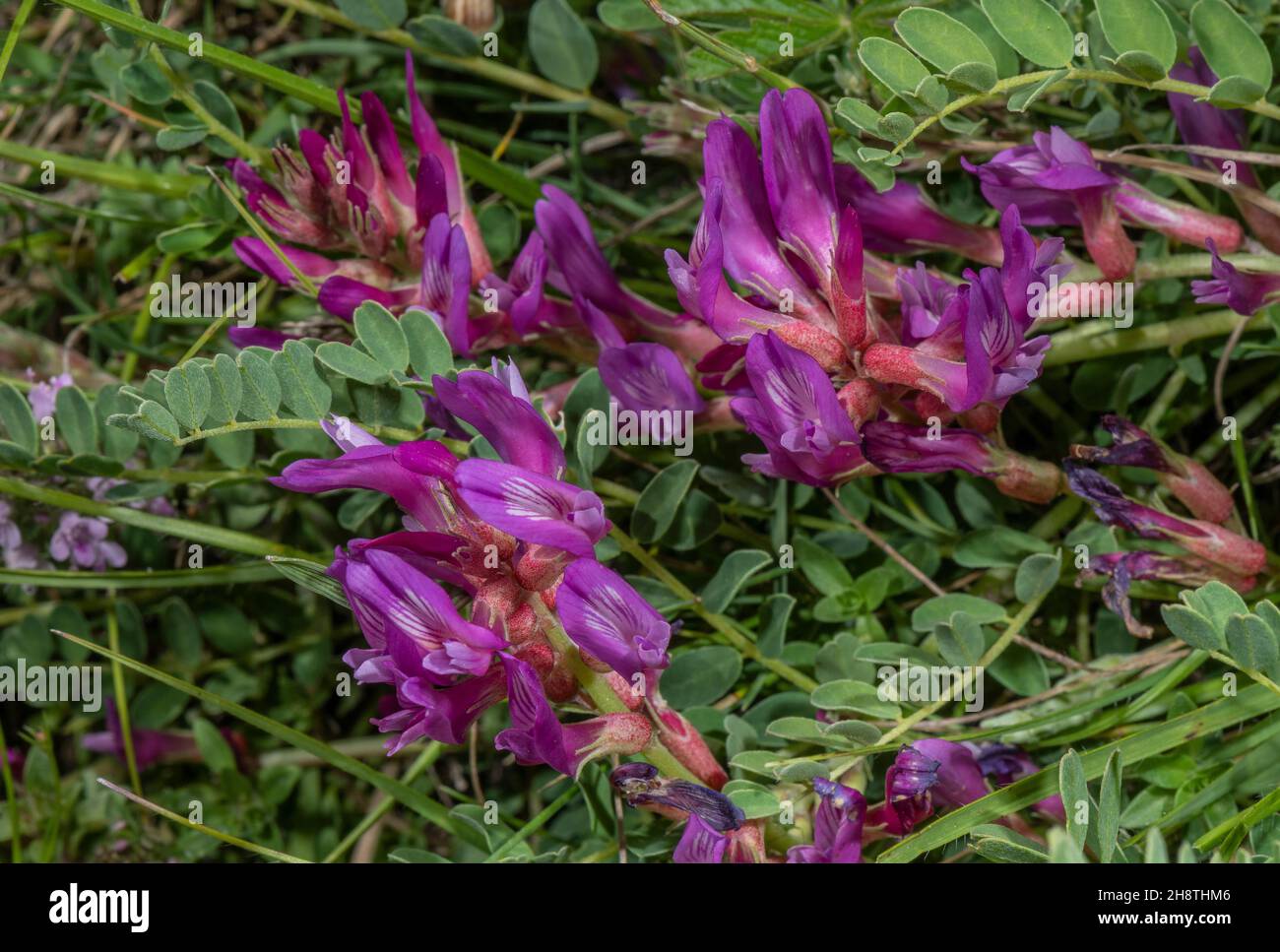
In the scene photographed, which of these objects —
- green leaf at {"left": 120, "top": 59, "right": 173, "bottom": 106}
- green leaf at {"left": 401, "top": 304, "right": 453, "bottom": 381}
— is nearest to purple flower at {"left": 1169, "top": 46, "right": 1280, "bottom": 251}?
green leaf at {"left": 401, "top": 304, "right": 453, "bottom": 381}

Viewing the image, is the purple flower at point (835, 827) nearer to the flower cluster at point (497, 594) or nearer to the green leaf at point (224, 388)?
the flower cluster at point (497, 594)

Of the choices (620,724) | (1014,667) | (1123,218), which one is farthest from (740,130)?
(1014,667)

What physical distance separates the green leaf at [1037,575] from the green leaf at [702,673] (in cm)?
31

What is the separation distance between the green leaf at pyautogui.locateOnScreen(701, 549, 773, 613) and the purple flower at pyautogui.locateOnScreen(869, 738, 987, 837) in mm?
236

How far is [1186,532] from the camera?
130 centimetres

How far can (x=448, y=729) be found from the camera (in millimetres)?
1075

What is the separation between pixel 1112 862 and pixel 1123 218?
62 cm

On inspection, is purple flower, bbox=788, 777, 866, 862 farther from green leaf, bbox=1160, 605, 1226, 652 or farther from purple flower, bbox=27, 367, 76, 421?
purple flower, bbox=27, 367, 76, 421

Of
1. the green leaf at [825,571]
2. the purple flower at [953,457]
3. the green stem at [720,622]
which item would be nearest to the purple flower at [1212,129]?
the purple flower at [953,457]

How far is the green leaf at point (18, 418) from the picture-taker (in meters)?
1.49

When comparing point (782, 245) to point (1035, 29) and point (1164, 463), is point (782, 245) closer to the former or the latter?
point (1035, 29)

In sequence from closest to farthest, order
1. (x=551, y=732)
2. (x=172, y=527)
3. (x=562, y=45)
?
(x=551, y=732) → (x=172, y=527) → (x=562, y=45)

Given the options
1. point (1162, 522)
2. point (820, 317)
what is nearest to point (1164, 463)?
point (1162, 522)

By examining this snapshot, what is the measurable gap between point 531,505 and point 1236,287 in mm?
668
